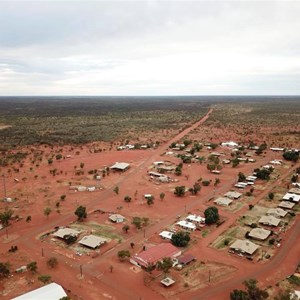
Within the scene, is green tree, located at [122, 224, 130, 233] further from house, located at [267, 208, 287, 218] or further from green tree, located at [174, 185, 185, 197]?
house, located at [267, 208, 287, 218]

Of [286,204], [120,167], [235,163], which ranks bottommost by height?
[286,204]

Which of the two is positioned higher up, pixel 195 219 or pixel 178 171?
pixel 178 171

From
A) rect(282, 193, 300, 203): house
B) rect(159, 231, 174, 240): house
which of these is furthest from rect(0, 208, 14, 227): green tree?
rect(282, 193, 300, 203): house

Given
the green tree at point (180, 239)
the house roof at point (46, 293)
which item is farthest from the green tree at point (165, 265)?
the house roof at point (46, 293)

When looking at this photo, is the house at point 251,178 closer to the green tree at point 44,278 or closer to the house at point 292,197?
the house at point 292,197

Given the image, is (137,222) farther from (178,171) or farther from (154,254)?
(178,171)

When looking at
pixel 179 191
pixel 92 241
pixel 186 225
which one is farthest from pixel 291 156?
pixel 92 241
